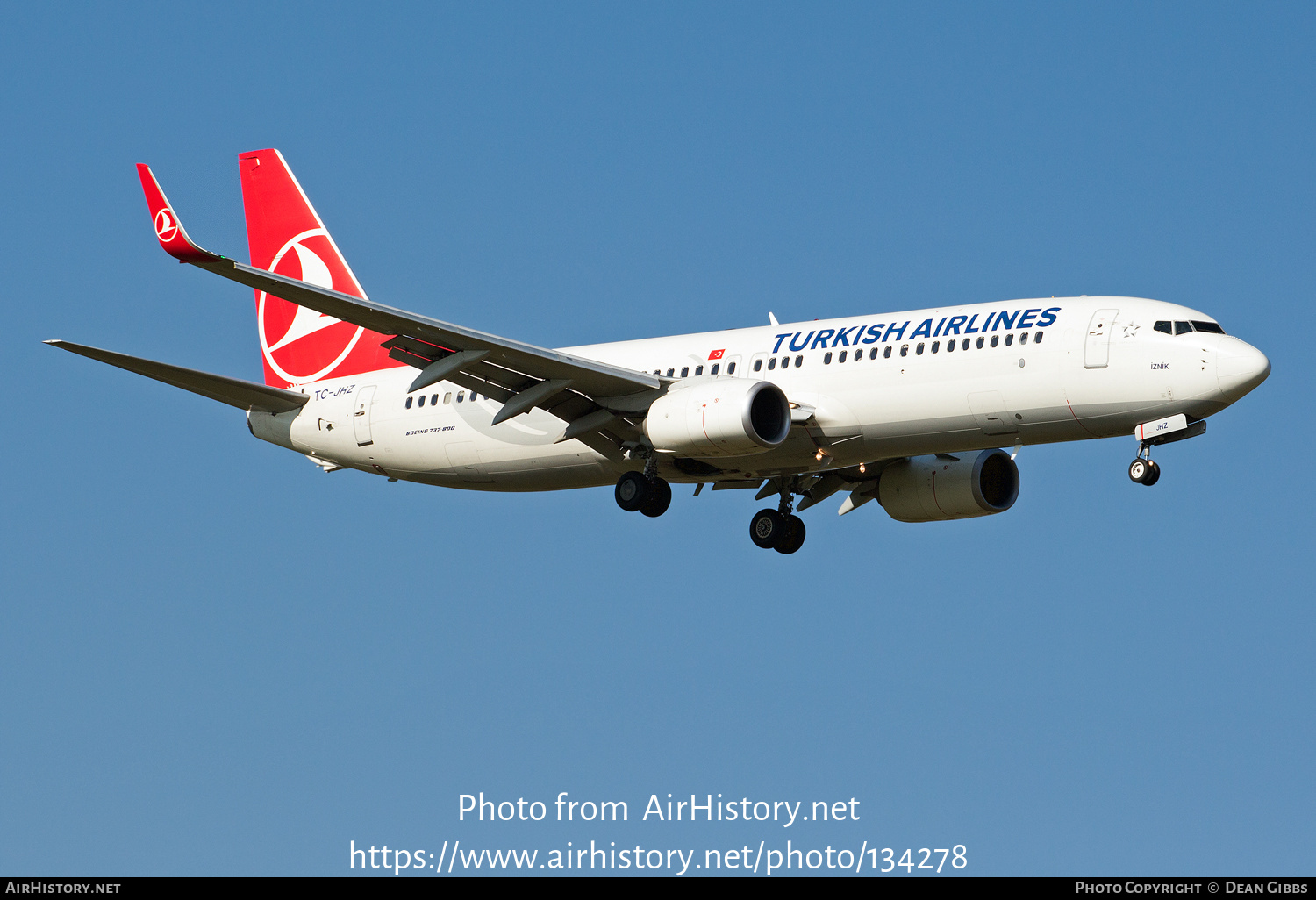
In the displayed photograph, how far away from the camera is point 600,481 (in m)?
43.2

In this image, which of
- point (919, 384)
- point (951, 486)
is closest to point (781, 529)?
point (951, 486)

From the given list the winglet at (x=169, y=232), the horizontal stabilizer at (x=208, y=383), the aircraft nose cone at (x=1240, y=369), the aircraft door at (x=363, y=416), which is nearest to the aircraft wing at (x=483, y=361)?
the winglet at (x=169, y=232)

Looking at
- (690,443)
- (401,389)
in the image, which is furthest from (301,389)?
(690,443)

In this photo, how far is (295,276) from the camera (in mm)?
50219

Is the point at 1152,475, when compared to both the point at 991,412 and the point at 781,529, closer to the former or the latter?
the point at 991,412

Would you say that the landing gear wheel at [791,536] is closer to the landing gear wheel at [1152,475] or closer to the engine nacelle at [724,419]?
the engine nacelle at [724,419]

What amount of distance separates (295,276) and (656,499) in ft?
50.5

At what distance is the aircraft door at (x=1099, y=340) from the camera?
35969 millimetres

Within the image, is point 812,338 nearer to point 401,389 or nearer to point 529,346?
point 529,346

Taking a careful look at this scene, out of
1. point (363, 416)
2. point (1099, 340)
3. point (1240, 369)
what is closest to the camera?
point (1240, 369)

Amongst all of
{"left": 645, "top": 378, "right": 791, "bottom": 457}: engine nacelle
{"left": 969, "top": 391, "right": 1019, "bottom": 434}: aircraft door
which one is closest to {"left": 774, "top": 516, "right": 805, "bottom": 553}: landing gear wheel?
{"left": 645, "top": 378, "right": 791, "bottom": 457}: engine nacelle

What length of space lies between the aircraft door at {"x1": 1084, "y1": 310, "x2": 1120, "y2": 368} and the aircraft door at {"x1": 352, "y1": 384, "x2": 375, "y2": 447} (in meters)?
18.7

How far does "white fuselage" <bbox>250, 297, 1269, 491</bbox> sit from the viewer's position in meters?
35.7

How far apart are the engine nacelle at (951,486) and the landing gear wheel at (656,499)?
6414mm
